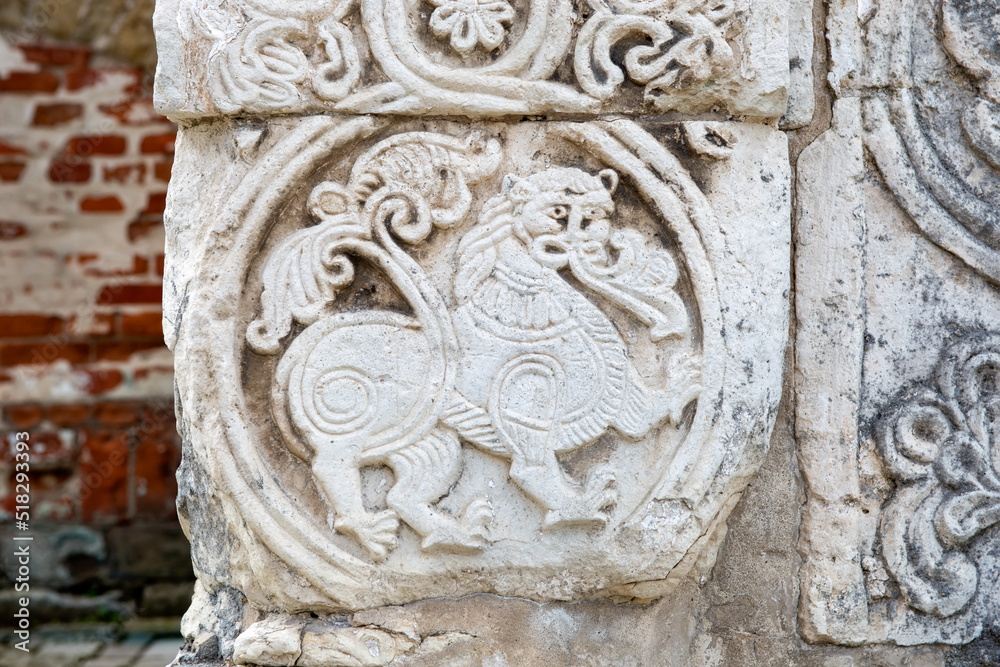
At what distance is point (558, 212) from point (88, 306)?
8.64 feet

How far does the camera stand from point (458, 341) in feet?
4.48

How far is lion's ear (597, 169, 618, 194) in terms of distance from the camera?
54.6 inches

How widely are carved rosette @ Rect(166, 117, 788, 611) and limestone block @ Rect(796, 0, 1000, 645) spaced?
162 millimetres

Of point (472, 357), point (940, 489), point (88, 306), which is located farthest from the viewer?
point (88, 306)

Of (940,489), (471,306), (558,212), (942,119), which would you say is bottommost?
(940,489)

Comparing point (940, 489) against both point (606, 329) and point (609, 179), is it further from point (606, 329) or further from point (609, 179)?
point (609, 179)

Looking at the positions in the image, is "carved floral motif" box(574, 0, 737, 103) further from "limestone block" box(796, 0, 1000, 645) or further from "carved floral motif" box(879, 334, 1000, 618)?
"carved floral motif" box(879, 334, 1000, 618)

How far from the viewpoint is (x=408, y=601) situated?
140cm

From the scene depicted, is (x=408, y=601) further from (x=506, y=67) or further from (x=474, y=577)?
(x=506, y=67)

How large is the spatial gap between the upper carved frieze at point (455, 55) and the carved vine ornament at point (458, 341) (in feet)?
0.30

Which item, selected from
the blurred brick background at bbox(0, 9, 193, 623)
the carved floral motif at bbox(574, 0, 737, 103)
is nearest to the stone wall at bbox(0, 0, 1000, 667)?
the carved floral motif at bbox(574, 0, 737, 103)

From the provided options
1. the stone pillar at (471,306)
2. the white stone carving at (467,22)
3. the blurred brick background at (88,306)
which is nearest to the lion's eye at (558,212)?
the stone pillar at (471,306)

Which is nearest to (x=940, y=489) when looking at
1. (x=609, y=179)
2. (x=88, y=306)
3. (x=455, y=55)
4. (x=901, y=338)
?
(x=901, y=338)

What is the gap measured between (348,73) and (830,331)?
0.86 metres
